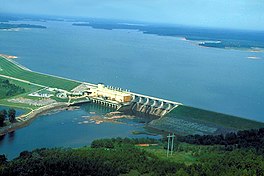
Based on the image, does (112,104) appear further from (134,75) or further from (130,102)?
(134,75)

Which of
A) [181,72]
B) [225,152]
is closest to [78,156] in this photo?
[225,152]

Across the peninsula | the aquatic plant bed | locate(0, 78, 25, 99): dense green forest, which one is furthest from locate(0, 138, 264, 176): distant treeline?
locate(0, 78, 25, 99): dense green forest

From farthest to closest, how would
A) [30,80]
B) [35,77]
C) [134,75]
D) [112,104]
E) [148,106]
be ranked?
[134,75] → [35,77] → [30,80] → [112,104] → [148,106]

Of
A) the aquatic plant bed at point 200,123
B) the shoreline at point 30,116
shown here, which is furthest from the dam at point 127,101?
the shoreline at point 30,116

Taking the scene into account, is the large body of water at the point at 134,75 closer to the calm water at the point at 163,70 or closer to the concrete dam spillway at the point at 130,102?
the calm water at the point at 163,70

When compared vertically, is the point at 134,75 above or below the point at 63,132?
above

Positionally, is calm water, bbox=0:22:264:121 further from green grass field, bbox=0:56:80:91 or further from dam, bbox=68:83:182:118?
green grass field, bbox=0:56:80:91

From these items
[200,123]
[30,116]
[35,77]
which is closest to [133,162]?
[200,123]
